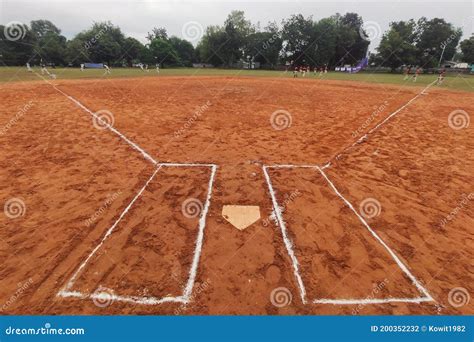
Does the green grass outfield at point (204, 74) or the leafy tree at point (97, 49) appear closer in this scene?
the green grass outfield at point (204, 74)

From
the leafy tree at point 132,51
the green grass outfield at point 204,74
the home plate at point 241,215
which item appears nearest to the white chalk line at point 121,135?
the home plate at point 241,215

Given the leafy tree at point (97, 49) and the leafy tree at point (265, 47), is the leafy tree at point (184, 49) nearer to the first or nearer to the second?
the leafy tree at point (97, 49)

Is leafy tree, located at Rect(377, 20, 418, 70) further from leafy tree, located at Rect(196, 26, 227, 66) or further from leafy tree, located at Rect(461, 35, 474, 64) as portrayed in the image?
leafy tree, located at Rect(196, 26, 227, 66)

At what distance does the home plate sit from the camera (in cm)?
524

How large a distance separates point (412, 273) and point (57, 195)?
22.9 ft

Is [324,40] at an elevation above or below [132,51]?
above

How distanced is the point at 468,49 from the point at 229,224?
78.1 meters

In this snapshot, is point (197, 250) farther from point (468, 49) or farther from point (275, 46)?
point (468, 49)

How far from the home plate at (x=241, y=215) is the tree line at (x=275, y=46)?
6215 centimetres

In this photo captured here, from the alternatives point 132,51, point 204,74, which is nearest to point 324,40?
point 204,74

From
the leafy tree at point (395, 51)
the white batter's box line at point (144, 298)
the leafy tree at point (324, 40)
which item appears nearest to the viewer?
the white batter's box line at point (144, 298)

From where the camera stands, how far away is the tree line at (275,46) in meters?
55.9

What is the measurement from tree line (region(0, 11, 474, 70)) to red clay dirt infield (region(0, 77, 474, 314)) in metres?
56.4

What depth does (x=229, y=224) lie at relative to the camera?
5199 mm
